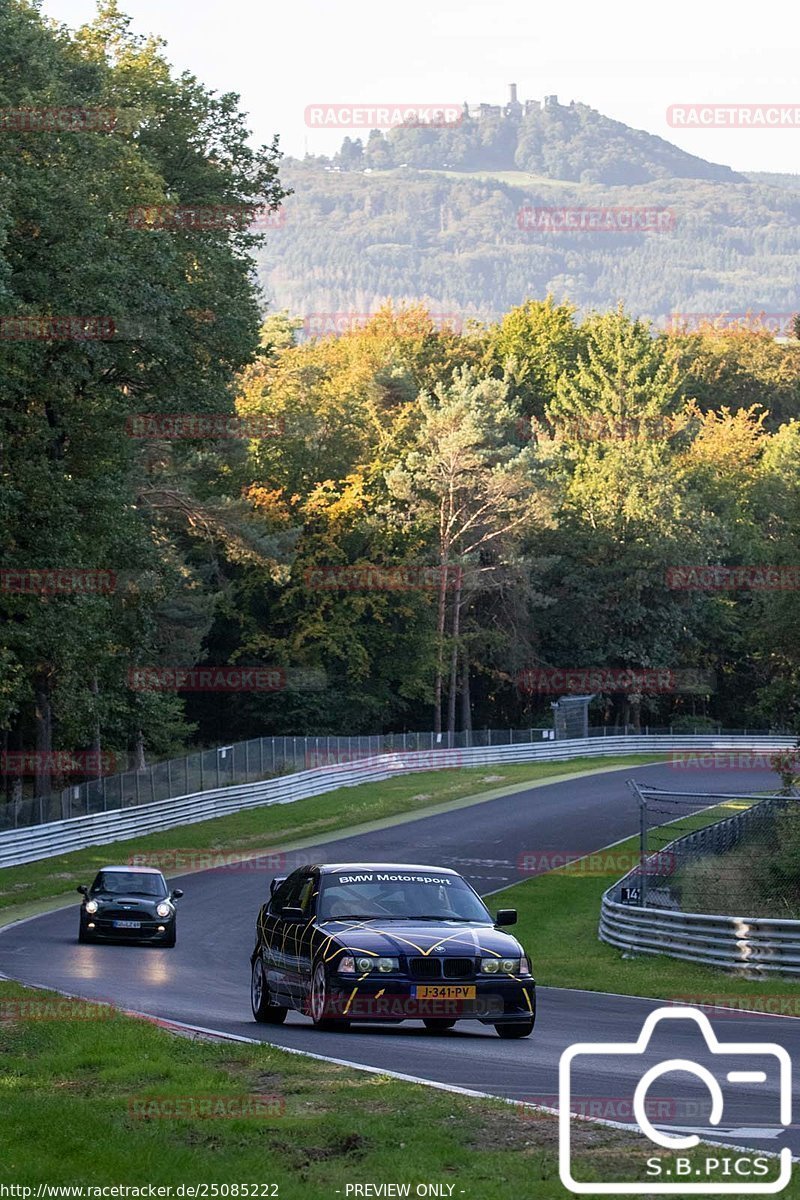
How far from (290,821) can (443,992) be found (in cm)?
3915

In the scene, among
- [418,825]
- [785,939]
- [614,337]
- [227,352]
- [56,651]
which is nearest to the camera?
[785,939]

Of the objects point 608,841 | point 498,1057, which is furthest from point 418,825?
point 498,1057

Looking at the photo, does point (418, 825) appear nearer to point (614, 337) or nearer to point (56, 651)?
point (56, 651)

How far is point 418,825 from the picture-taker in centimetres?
5334

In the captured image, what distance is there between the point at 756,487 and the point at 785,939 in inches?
3249

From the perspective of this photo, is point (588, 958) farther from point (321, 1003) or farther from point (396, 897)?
point (321, 1003)

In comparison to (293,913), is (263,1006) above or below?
below

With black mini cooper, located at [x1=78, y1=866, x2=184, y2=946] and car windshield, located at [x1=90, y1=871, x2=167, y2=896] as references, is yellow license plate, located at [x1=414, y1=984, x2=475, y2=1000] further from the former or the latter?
car windshield, located at [x1=90, y1=871, x2=167, y2=896]

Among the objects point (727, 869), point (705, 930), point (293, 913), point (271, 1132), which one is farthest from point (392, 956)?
point (727, 869)

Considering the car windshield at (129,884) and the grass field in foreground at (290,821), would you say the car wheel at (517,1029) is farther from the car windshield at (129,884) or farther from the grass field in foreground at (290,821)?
the grass field in foreground at (290,821)

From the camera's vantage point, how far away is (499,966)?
51.7ft

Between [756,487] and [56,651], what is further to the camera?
[756,487]

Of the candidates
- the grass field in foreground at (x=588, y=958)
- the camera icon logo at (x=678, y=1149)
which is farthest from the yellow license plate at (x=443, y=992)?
the grass field in foreground at (x=588, y=958)

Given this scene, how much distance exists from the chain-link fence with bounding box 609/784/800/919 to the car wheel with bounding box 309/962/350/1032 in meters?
11.6
